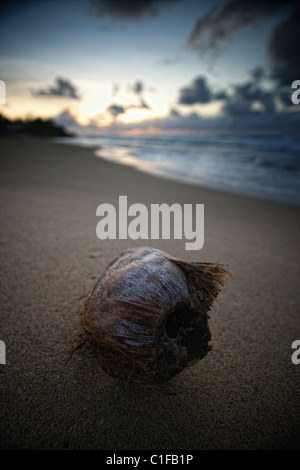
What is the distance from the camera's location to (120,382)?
150cm

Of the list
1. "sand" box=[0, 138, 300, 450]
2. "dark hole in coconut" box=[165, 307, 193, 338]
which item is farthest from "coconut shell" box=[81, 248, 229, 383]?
"sand" box=[0, 138, 300, 450]

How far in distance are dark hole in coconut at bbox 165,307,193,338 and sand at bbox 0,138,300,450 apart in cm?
30

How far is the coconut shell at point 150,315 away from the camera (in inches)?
48.3

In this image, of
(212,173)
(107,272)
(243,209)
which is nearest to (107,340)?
(107,272)

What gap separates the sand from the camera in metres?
1.31

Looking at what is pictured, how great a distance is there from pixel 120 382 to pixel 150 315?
0.61 metres

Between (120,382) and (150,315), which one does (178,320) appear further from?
(120,382)

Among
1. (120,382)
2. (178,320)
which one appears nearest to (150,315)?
(178,320)

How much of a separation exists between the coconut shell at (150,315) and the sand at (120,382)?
0.21m

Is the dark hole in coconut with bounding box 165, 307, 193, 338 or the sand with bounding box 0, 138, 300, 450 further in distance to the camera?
the dark hole in coconut with bounding box 165, 307, 193, 338

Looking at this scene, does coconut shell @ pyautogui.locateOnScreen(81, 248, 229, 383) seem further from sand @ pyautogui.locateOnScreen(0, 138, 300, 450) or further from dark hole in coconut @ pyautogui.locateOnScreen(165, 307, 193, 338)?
sand @ pyautogui.locateOnScreen(0, 138, 300, 450)

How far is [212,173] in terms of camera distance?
36.7ft
